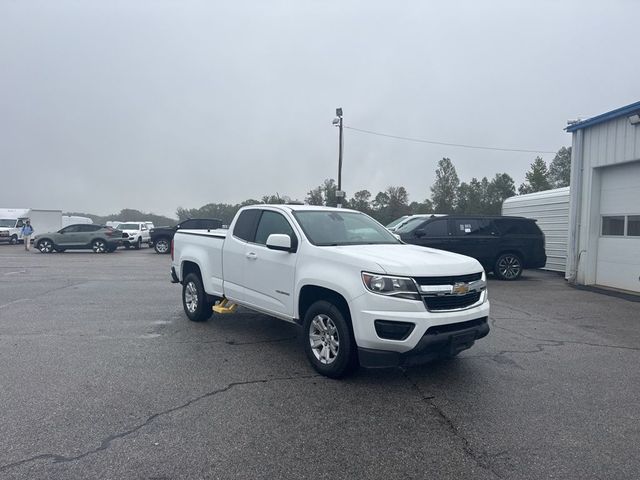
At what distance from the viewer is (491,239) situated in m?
13.0

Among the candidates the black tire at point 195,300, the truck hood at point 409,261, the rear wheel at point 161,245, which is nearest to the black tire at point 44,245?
the rear wheel at point 161,245

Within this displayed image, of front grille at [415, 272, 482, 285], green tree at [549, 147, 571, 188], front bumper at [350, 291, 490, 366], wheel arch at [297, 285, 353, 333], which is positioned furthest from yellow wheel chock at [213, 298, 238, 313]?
green tree at [549, 147, 571, 188]

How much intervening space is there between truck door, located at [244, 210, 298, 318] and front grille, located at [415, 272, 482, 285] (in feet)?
5.07

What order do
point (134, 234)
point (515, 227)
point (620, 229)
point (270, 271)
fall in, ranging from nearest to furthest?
point (270, 271) → point (620, 229) → point (515, 227) → point (134, 234)

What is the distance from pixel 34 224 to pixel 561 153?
2660 inches

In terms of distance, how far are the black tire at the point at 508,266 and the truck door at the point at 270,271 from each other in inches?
363

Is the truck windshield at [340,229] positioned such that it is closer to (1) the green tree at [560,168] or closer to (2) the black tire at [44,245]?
(2) the black tire at [44,245]

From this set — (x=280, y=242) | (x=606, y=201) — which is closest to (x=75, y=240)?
(x=280, y=242)

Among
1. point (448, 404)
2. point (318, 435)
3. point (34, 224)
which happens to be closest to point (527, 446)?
point (448, 404)

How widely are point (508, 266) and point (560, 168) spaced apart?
62.9 metres

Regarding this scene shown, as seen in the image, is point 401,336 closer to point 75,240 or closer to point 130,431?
point 130,431

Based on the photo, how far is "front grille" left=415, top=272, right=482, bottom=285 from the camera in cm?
432

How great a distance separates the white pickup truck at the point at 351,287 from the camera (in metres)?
4.23

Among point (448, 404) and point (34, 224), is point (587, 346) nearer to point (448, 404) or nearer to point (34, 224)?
point (448, 404)
